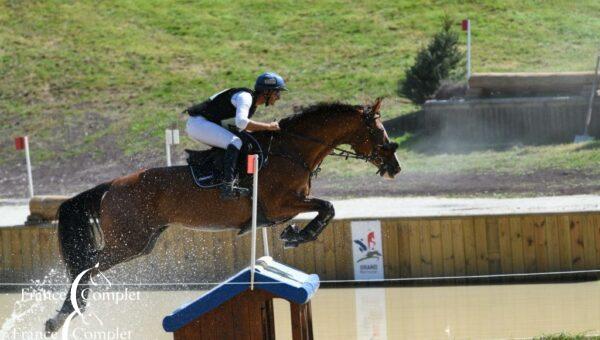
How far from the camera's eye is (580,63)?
25250 millimetres

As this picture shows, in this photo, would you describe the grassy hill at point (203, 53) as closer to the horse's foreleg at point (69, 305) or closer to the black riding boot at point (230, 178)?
the horse's foreleg at point (69, 305)

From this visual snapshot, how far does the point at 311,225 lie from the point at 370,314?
2.97 metres

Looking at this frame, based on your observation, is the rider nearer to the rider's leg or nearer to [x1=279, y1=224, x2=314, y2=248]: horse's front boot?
the rider's leg

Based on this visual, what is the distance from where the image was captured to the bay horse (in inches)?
356

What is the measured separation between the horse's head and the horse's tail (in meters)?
2.26

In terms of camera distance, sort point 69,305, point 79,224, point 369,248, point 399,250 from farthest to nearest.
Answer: point 369,248 < point 399,250 < point 79,224 < point 69,305

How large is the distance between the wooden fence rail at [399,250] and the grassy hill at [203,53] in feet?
29.0

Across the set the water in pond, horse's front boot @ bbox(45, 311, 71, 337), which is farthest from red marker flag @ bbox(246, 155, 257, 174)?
the water in pond

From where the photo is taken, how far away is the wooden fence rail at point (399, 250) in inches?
507

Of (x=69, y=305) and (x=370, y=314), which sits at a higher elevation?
(x=69, y=305)

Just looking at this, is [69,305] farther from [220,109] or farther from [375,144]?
[375,144]

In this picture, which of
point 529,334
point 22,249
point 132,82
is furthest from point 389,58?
point 529,334

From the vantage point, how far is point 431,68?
24.0 m

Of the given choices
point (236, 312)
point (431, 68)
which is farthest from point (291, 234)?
point (431, 68)
